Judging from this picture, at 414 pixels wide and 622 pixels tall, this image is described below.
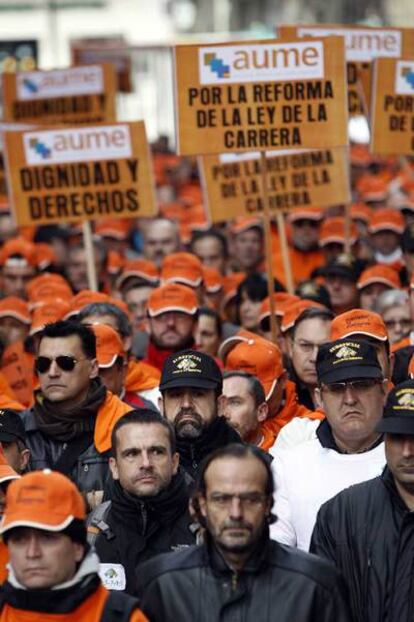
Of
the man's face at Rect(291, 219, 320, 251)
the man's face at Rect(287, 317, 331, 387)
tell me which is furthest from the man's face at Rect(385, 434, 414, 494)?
the man's face at Rect(291, 219, 320, 251)

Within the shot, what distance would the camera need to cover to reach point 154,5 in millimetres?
45250

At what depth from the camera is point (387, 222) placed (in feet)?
52.4

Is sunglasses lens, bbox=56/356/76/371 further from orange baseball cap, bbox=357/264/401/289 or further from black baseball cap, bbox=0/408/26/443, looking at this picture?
orange baseball cap, bbox=357/264/401/289

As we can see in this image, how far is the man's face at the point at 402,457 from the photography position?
6965mm

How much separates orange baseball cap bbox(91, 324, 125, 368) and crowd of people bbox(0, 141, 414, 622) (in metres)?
0.01

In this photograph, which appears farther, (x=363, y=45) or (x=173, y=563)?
(x=363, y=45)

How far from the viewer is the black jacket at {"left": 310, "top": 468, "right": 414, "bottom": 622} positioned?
22.7ft

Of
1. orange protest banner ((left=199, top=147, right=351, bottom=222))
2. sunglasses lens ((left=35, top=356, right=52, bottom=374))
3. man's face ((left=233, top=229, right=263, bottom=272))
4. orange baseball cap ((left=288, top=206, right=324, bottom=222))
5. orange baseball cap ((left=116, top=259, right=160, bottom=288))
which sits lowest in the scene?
man's face ((left=233, top=229, right=263, bottom=272))

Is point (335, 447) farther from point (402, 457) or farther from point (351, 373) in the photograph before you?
point (402, 457)

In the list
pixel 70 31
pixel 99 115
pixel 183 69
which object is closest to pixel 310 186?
pixel 183 69

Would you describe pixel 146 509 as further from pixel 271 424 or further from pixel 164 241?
pixel 164 241

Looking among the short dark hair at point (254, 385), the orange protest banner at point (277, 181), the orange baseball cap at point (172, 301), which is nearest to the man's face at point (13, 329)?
the orange baseball cap at point (172, 301)

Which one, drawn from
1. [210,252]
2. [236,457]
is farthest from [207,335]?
[236,457]

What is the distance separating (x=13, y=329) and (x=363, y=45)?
4093mm
